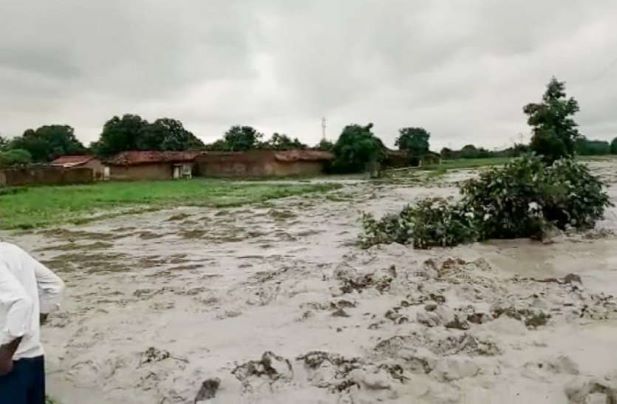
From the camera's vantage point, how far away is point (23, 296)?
9.41 ft

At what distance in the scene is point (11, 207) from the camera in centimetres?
2425

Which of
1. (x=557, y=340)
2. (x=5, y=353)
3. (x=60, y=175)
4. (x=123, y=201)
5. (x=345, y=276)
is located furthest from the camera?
(x=60, y=175)

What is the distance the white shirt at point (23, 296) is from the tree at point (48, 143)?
200 ft

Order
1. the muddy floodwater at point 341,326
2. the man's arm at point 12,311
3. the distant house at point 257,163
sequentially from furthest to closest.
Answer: the distant house at point 257,163, the muddy floodwater at point 341,326, the man's arm at point 12,311

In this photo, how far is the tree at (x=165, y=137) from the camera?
186 feet

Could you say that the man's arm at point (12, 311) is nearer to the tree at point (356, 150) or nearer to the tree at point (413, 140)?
the tree at point (356, 150)

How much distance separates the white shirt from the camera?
2.85 meters

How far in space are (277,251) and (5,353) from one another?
996 cm

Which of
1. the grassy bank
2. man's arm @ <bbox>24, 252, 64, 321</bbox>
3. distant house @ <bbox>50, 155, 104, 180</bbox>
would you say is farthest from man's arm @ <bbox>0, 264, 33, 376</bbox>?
distant house @ <bbox>50, 155, 104, 180</bbox>

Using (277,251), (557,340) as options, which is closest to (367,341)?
(557,340)

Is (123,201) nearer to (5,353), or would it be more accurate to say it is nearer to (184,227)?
(184,227)

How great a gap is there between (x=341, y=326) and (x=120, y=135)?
52426 millimetres

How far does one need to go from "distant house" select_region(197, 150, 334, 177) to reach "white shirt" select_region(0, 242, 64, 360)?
1832 inches

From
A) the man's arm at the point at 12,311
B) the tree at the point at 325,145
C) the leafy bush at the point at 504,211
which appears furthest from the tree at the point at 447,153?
the man's arm at the point at 12,311
